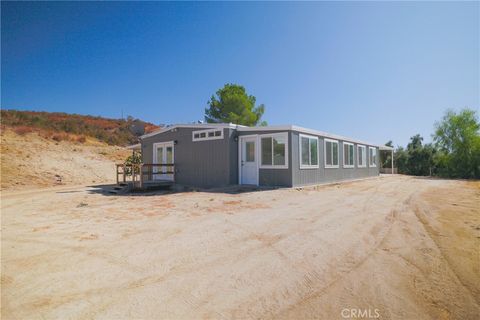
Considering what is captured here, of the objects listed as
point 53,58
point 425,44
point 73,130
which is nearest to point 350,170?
point 425,44

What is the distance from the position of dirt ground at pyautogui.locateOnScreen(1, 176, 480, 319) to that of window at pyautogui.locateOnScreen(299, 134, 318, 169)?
5.84 meters

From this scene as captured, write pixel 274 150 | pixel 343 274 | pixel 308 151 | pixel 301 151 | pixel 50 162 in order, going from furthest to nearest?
pixel 50 162 < pixel 308 151 < pixel 301 151 < pixel 274 150 < pixel 343 274

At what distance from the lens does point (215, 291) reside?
222 cm

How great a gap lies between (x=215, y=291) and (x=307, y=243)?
71.0 inches

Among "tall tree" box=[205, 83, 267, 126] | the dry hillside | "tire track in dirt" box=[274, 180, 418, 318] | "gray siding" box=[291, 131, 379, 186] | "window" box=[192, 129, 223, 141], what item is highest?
"tall tree" box=[205, 83, 267, 126]

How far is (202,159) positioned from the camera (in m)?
11.8

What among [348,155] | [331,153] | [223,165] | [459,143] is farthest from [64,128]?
[459,143]

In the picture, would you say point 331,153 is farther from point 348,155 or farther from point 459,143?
point 459,143

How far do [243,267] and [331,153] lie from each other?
11.8 m

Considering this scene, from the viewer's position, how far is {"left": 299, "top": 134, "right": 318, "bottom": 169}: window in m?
10.9

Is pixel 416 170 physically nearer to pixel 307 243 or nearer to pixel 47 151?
pixel 307 243

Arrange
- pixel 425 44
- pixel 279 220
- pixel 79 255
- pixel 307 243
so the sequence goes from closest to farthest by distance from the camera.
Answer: pixel 79 255 → pixel 307 243 → pixel 279 220 → pixel 425 44

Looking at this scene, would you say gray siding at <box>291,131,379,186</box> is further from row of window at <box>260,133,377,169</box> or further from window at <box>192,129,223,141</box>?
window at <box>192,129,223,141</box>

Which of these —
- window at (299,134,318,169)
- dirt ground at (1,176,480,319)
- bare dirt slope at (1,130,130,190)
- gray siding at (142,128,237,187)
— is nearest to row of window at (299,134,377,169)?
window at (299,134,318,169)
